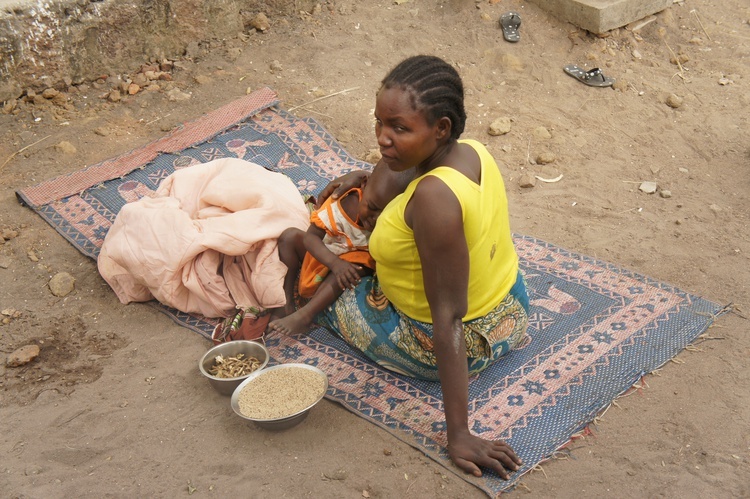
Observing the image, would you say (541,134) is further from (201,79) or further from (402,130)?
(402,130)

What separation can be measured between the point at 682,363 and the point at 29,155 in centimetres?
403

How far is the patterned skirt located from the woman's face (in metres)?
0.75

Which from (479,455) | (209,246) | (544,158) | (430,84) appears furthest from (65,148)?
(479,455)

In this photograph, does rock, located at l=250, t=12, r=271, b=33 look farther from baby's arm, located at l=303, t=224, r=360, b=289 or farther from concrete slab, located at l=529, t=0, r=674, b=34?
baby's arm, located at l=303, t=224, r=360, b=289

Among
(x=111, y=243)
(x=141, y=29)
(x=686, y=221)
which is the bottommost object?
(x=686, y=221)

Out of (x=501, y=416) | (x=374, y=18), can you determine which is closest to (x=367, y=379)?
(x=501, y=416)

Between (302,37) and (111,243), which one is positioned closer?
(111,243)

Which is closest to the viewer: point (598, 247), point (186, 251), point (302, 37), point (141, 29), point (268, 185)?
point (186, 251)

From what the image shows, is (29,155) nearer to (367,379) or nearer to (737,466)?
(367,379)

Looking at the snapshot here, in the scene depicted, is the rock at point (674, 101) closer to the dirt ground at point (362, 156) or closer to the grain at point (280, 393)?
the dirt ground at point (362, 156)

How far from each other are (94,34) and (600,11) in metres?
3.87

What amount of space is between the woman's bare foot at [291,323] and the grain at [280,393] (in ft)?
1.08

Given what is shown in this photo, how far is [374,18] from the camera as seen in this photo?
660 centimetres

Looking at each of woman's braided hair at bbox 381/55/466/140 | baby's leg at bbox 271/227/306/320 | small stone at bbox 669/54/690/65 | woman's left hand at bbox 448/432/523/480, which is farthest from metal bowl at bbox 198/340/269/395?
small stone at bbox 669/54/690/65
